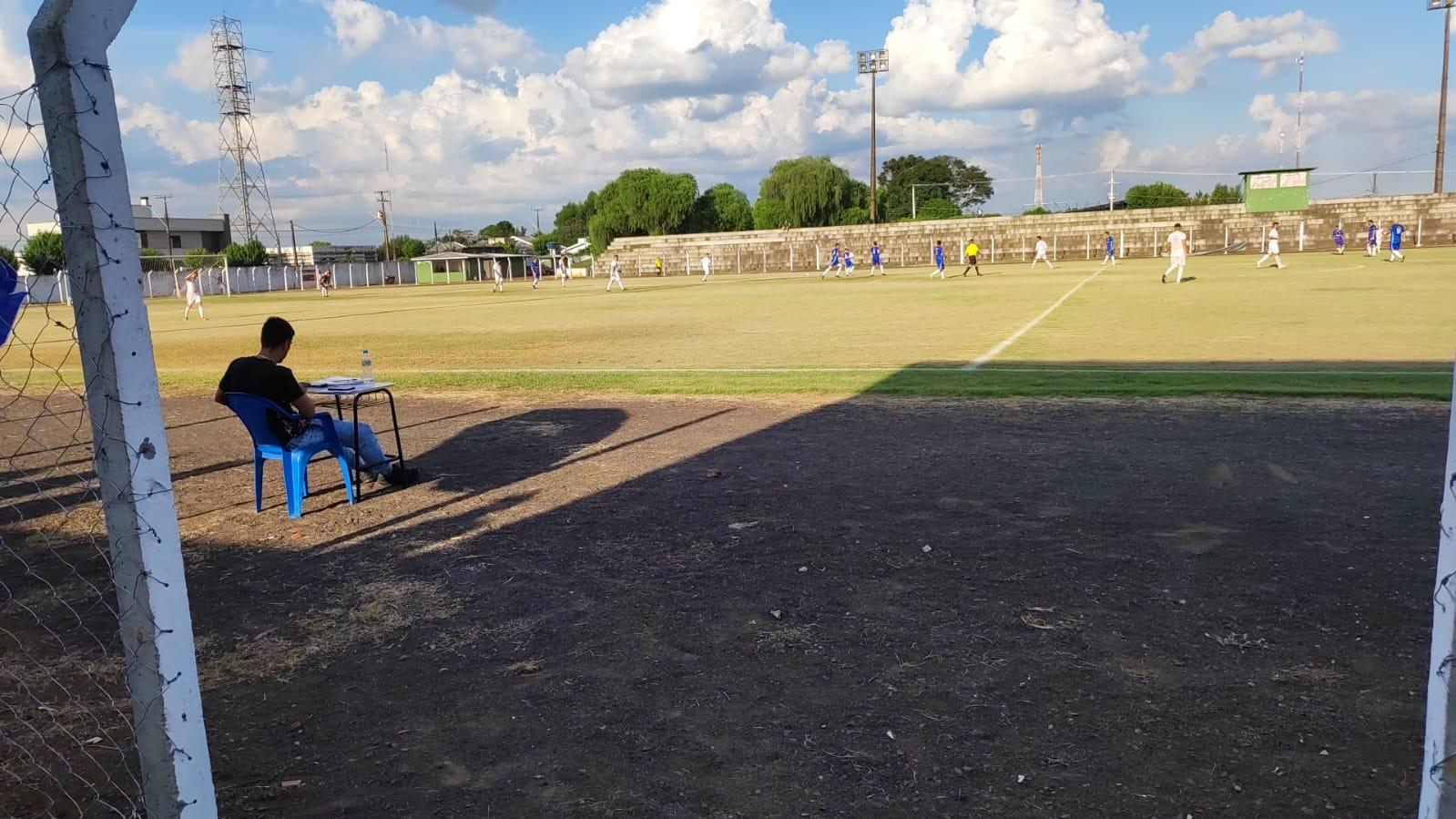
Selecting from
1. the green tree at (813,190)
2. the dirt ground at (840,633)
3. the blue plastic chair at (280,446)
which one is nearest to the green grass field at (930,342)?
the blue plastic chair at (280,446)

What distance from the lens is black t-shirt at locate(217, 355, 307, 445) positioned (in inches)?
262

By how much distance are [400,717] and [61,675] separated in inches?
70.5

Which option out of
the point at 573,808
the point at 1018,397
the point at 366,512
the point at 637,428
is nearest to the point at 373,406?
the point at 637,428

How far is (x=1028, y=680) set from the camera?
4152 millimetres

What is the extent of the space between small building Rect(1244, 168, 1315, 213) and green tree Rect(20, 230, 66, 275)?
68.2m

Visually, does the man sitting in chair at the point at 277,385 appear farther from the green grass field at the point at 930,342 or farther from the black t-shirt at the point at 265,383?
the green grass field at the point at 930,342

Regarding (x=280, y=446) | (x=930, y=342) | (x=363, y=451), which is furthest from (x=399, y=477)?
(x=930, y=342)

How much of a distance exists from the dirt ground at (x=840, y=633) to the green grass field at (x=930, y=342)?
6.52 ft

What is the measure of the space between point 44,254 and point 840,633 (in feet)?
11.3

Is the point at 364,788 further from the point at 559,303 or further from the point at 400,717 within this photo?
the point at 559,303

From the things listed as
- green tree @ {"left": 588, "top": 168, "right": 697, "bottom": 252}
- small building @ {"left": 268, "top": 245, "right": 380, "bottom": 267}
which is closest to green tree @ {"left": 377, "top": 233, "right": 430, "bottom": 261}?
small building @ {"left": 268, "top": 245, "right": 380, "bottom": 267}

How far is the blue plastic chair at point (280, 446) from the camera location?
6.70 meters

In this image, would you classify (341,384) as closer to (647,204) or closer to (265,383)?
(265,383)

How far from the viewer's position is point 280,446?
22.8 feet
